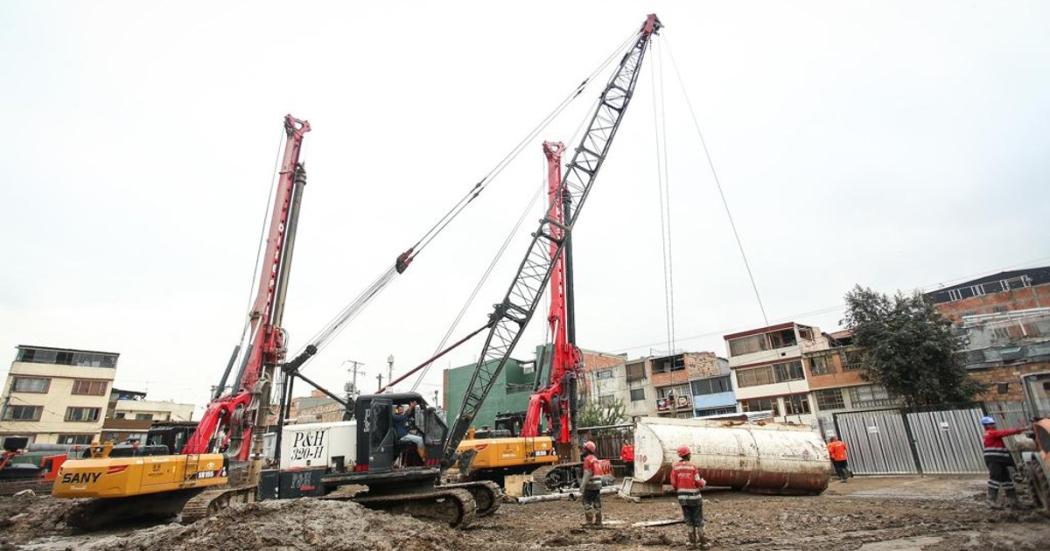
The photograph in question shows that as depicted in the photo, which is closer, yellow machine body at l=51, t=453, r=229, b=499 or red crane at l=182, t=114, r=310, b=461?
yellow machine body at l=51, t=453, r=229, b=499

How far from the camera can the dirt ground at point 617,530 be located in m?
7.11

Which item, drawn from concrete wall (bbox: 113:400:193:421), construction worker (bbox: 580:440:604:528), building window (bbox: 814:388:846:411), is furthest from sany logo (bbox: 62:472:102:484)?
concrete wall (bbox: 113:400:193:421)

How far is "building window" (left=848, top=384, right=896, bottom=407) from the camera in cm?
3297

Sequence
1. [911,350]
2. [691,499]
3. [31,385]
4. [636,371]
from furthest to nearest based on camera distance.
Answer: [636,371]
[31,385]
[911,350]
[691,499]

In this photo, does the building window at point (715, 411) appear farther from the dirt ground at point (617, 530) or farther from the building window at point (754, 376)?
the dirt ground at point (617, 530)

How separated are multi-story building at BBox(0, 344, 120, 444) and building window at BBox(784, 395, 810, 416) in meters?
59.4

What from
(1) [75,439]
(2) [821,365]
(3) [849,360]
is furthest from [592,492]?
(1) [75,439]

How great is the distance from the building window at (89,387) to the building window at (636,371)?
165ft

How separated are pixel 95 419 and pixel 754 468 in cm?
5891

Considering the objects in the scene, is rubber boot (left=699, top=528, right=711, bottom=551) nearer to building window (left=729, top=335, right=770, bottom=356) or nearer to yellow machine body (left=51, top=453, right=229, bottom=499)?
yellow machine body (left=51, top=453, right=229, bottom=499)

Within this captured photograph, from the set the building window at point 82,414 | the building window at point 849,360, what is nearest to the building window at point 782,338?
the building window at point 849,360

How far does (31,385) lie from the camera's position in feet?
155

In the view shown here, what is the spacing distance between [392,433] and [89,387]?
5498cm

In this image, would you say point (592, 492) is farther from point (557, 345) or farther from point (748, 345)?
point (748, 345)
